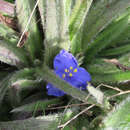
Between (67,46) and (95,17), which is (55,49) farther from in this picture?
(95,17)

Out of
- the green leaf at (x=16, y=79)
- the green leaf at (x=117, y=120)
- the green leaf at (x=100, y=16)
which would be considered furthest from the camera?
the green leaf at (x=100, y=16)

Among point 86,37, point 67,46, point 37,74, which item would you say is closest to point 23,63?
point 37,74

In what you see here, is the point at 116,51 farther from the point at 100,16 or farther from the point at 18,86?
the point at 18,86

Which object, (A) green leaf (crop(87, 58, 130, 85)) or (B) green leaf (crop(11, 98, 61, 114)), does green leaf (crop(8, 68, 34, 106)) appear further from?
(A) green leaf (crop(87, 58, 130, 85))

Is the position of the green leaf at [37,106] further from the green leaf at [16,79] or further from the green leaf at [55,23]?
the green leaf at [55,23]

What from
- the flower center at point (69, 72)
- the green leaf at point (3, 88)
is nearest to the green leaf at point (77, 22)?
the flower center at point (69, 72)

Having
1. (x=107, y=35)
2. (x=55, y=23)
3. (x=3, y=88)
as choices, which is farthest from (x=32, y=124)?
(x=107, y=35)
